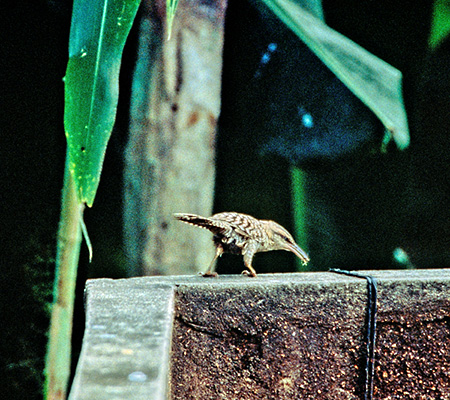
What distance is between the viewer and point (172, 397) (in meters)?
1.01

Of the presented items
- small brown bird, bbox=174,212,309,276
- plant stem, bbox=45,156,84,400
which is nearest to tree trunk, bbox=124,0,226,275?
plant stem, bbox=45,156,84,400

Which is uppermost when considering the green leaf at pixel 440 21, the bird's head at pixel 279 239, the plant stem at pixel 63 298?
the green leaf at pixel 440 21

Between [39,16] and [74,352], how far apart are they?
1206 mm

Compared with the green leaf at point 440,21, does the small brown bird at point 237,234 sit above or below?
below

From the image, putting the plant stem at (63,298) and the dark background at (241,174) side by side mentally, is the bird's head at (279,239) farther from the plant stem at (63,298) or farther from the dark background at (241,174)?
the plant stem at (63,298)

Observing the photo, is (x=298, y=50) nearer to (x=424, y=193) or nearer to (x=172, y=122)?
(x=172, y=122)

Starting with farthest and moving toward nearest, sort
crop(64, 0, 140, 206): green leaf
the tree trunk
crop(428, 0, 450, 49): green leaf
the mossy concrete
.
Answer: crop(428, 0, 450, 49): green leaf
the tree trunk
crop(64, 0, 140, 206): green leaf
the mossy concrete

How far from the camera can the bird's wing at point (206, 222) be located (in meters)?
1.23

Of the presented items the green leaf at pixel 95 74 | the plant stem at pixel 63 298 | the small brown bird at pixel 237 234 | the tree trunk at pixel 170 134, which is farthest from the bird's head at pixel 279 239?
the plant stem at pixel 63 298

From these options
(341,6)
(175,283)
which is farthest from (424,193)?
(175,283)

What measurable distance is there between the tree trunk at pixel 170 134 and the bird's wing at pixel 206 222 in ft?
1.20

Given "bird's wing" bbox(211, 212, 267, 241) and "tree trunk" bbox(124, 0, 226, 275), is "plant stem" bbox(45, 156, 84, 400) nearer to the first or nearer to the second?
"tree trunk" bbox(124, 0, 226, 275)

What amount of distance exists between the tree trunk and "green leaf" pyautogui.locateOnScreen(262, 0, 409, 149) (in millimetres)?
283

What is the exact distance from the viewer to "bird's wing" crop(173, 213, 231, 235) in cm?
123
